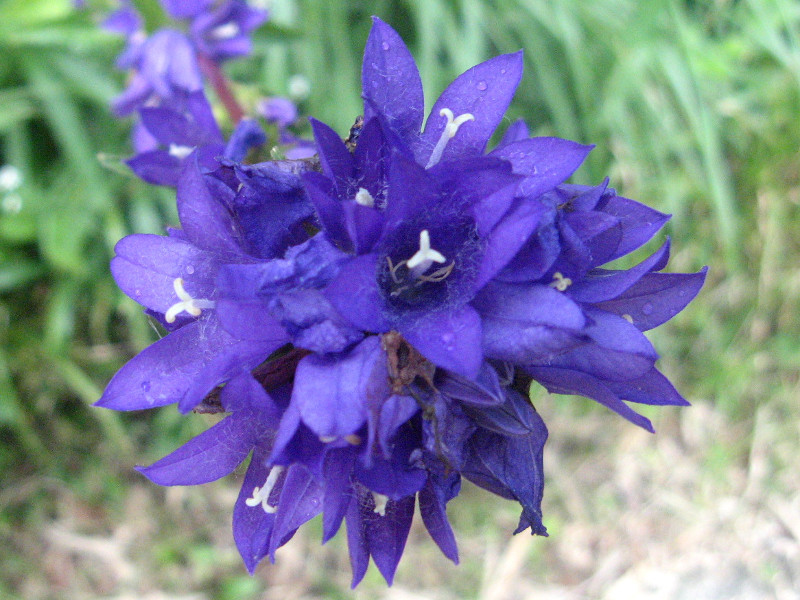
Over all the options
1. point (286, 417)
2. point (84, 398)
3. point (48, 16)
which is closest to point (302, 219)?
point (286, 417)

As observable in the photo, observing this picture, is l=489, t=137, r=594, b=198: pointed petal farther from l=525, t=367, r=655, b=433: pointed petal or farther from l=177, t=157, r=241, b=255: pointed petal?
l=177, t=157, r=241, b=255: pointed petal

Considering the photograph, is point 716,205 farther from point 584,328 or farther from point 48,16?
point 48,16

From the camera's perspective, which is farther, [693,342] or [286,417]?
[693,342]

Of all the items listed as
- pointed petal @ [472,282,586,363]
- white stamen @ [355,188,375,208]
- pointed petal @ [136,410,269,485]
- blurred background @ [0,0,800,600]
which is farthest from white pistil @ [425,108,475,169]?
blurred background @ [0,0,800,600]

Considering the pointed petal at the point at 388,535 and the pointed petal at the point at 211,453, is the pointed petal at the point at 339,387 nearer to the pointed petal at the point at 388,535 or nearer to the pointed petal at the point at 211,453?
the pointed petal at the point at 211,453

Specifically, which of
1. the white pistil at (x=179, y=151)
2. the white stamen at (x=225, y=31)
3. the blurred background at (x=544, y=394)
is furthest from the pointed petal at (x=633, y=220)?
the blurred background at (x=544, y=394)

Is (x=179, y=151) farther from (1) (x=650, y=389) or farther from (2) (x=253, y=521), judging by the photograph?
(1) (x=650, y=389)
